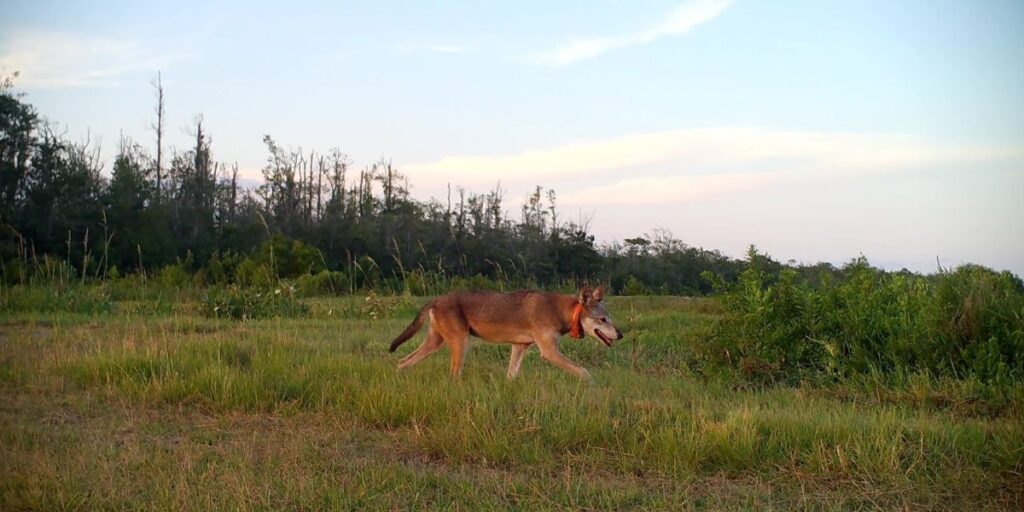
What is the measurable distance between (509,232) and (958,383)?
40.3 meters

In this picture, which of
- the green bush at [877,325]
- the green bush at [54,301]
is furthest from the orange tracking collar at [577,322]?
the green bush at [54,301]

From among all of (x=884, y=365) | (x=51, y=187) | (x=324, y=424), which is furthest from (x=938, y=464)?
(x=51, y=187)

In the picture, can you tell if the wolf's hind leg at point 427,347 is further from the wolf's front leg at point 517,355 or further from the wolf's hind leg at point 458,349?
the wolf's front leg at point 517,355

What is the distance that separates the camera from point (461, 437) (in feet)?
22.1

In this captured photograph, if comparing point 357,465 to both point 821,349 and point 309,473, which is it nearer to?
point 309,473

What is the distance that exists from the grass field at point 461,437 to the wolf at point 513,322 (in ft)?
1.36

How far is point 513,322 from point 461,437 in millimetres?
3533

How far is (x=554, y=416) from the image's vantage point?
716 centimetres

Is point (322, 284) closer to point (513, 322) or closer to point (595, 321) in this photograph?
point (513, 322)

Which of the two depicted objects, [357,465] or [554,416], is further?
[554,416]

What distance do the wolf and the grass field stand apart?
41 centimetres

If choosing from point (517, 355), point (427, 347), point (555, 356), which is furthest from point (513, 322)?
point (427, 347)

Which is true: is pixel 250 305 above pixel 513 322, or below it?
below

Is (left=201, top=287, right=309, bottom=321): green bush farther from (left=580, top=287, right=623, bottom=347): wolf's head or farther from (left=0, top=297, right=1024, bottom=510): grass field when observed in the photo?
(left=580, top=287, right=623, bottom=347): wolf's head
